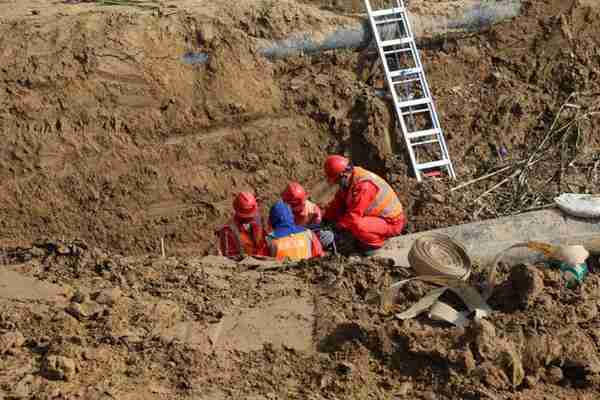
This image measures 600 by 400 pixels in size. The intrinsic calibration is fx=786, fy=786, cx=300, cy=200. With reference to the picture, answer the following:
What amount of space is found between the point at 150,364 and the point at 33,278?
1.75m

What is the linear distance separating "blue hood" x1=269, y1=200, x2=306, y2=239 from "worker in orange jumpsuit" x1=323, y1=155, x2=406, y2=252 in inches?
27.7

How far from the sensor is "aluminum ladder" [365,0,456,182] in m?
11.0

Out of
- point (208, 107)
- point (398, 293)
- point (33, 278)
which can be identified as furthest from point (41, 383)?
point (208, 107)

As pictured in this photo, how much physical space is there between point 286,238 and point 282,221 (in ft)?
0.66

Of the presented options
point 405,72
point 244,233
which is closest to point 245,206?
point 244,233

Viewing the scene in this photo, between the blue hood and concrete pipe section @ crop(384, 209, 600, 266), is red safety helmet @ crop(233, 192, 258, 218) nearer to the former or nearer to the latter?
the blue hood

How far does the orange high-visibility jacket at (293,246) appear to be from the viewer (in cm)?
843

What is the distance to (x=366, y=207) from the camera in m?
8.87

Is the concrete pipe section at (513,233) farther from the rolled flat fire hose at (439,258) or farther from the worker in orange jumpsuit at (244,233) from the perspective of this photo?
the worker in orange jumpsuit at (244,233)

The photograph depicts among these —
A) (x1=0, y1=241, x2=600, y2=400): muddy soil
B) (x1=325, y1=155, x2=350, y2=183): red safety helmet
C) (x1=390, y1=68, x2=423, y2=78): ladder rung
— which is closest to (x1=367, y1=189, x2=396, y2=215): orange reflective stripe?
(x1=325, y1=155, x2=350, y2=183): red safety helmet

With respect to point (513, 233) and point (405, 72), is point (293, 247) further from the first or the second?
point (405, 72)

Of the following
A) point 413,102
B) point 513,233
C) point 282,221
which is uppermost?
point 413,102

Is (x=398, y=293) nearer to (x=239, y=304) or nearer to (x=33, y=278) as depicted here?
(x=239, y=304)

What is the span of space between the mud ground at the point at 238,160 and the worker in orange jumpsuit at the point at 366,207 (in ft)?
3.90
